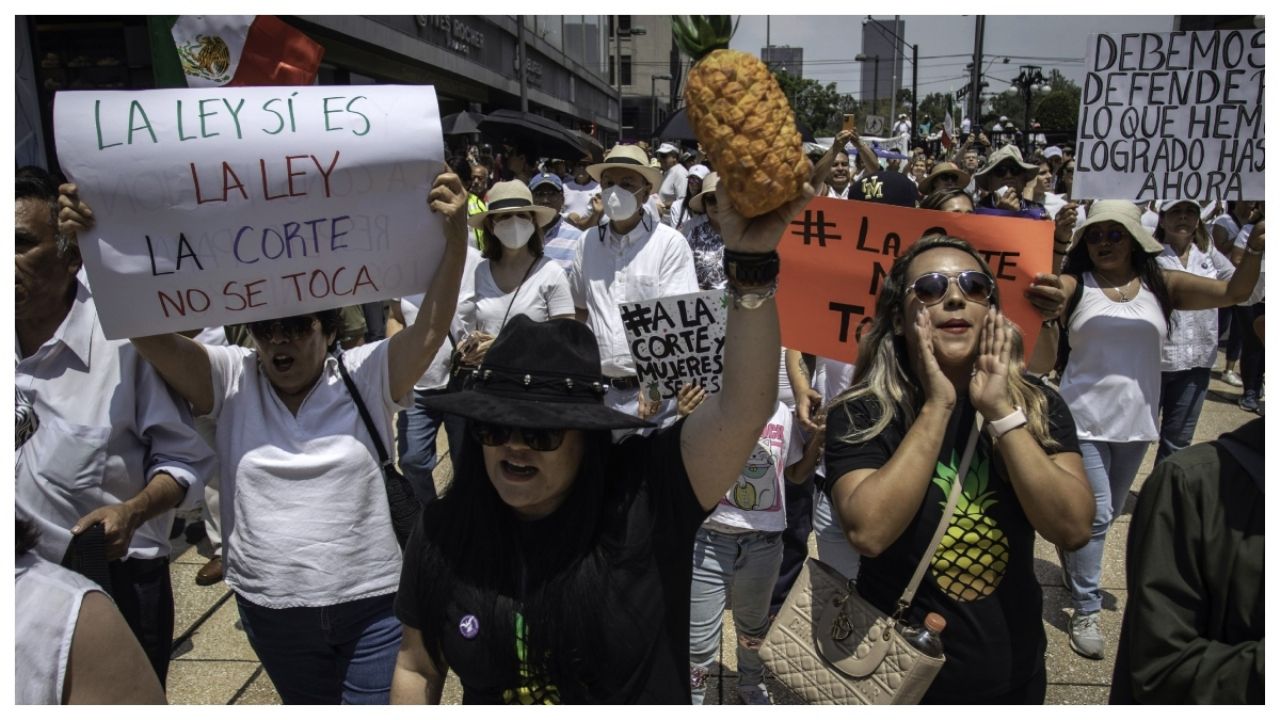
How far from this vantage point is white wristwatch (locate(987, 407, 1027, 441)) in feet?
6.86

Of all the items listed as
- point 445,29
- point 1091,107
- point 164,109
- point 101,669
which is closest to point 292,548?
point 101,669

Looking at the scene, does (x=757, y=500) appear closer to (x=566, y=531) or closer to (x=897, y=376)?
(x=897, y=376)

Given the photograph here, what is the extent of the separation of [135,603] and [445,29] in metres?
22.8

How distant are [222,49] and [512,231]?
1.94m

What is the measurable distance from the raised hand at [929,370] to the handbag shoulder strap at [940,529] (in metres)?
0.12

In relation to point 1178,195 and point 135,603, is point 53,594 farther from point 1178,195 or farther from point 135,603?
point 1178,195

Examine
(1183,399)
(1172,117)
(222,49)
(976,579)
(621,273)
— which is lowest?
(1183,399)

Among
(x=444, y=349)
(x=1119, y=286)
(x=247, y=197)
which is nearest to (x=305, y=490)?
(x=247, y=197)

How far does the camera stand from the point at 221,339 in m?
3.31

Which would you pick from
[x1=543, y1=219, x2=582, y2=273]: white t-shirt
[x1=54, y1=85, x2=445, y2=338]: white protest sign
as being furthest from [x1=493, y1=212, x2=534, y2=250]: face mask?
[x1=54, y1=85, x2=445, y2=338]: white protest sign

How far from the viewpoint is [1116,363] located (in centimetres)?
394

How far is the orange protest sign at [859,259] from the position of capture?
314cm

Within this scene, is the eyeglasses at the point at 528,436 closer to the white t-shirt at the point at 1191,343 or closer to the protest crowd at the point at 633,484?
the protest crowd at the point at 633,484

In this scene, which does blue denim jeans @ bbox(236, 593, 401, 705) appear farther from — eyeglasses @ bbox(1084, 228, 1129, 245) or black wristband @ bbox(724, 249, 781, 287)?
eyeglasses @ bbox(1084, 228, 1129, 245)
